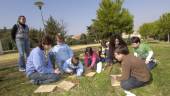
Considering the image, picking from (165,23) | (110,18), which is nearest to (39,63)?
(110,18)

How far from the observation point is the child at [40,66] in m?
6.55

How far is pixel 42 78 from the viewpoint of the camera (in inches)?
261

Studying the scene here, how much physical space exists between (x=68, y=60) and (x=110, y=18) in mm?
27013

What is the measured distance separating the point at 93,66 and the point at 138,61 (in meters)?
3.62

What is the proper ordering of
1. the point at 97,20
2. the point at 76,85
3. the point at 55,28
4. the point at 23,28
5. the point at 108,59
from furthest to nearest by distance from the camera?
1. the point at 55,28
2. the point at 97,20
3. the point at 108,59
4. the point at 23,28
5. the point at 76,85

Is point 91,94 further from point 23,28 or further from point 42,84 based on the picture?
point 23,28

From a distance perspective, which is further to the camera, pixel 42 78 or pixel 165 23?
pixel 165 23

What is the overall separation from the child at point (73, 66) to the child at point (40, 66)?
3.65 ft

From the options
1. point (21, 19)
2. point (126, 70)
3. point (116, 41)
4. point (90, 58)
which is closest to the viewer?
point (126, 70)

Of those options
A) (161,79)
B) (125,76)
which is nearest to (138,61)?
(125,76)

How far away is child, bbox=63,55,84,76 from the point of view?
25.4 ft

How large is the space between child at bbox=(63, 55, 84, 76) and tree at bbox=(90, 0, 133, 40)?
26.7 metres

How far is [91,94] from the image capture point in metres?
5.76

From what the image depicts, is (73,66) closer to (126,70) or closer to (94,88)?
(94,88)
